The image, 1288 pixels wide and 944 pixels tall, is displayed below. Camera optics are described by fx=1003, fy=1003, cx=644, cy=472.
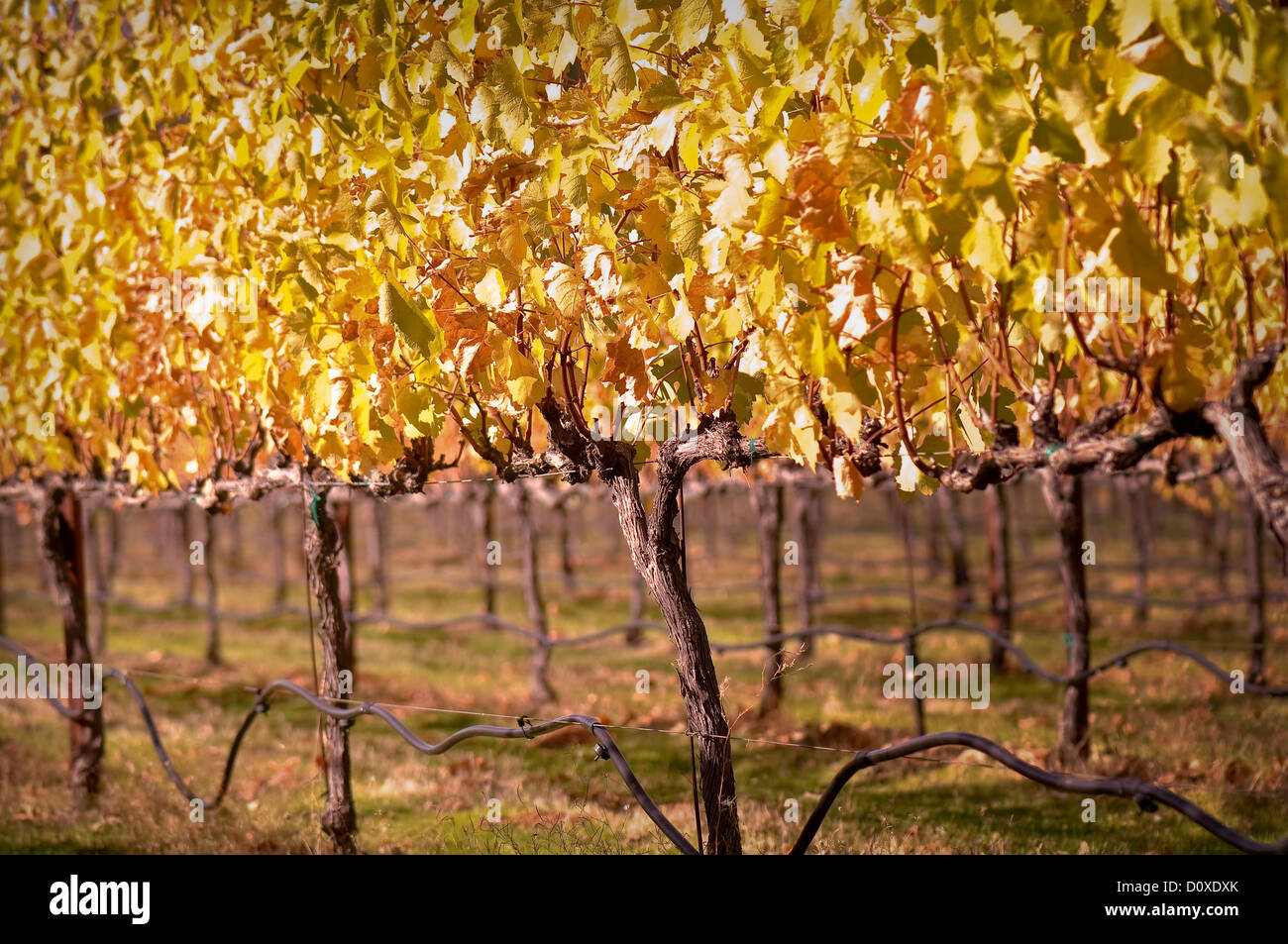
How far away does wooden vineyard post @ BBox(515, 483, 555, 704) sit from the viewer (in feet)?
35.4

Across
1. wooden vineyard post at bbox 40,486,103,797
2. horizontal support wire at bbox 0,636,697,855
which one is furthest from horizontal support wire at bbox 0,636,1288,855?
wooden vineyard post at bbox 40,486,103,797

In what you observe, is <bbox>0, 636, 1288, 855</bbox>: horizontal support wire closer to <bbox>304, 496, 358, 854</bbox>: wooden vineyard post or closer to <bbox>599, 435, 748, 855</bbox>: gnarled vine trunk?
<bbox>599, 435, 748, 855</bbox>: gnarled vine trunk

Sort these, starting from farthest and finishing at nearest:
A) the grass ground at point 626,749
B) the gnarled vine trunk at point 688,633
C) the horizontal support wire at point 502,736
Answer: the grass ground at point 626,749 < the gnarled vine trunk at point 688,633 < the horizontal support wire at point 502,736

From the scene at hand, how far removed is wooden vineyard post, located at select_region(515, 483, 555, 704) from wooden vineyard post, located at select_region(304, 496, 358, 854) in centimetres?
462

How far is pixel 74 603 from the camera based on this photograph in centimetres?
721

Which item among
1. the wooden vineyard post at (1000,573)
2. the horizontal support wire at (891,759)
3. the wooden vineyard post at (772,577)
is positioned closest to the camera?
the horizontal support wire at (891,759)

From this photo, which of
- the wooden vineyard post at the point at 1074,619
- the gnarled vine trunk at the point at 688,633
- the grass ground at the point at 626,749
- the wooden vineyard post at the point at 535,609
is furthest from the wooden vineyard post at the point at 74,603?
the wooden vineyard post at the point at 1074,619

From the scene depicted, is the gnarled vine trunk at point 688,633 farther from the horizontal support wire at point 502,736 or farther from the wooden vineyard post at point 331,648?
the wooden vineyard post at point 331,648

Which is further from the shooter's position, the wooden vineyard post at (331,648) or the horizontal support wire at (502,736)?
the wooden vineyard post at (331,648)

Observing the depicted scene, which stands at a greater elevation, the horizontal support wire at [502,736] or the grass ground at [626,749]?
the horizontal support wire at [502,736]

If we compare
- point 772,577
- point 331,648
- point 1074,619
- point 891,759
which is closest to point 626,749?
point 772,577

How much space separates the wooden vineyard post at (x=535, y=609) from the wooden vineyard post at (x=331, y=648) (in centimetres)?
462

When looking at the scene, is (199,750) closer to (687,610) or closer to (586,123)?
(687,610)

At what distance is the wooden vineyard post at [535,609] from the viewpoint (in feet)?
35.4
